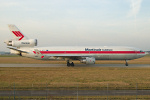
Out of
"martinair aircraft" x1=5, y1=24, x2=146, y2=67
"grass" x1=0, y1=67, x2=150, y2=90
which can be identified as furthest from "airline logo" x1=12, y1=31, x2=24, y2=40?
"grass" x1=0, y1=67, x2=150, y2=90

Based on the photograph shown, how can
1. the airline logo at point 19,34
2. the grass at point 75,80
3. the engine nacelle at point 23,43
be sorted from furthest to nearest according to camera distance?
the airline logo at point 19,34 → the engine nacelle at point 23,43 → the grass at point 75,80

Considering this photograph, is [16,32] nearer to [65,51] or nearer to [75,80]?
[65,51]

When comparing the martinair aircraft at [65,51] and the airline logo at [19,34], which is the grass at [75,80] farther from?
the airline logo at [19,34]

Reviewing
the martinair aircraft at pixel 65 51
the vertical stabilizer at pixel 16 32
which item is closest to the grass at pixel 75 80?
the martinair aircraft at pixel 65 51

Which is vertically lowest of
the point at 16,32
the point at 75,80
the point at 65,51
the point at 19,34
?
the point at 75,80

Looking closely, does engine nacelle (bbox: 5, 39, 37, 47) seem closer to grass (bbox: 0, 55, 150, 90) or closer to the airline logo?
the airline logo

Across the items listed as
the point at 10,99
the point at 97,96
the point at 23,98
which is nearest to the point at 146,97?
the point at 97,96

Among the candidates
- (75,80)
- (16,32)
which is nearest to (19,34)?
(16,32)

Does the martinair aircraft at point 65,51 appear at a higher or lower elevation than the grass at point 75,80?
higher

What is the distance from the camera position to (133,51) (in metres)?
32.1

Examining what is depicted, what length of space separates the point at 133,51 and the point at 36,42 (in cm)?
2138

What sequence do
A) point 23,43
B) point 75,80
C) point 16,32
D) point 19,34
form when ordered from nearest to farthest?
point 75,80 < point 16,32 < point 19,34 < point 23,43

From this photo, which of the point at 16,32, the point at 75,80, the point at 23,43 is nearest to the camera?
the point at 75,80

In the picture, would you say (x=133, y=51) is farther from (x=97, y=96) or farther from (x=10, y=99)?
(x=10, y=99)
